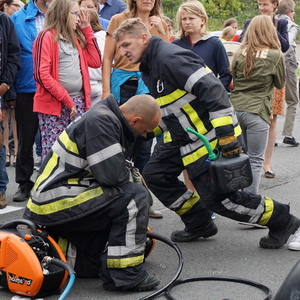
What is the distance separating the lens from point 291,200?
634cm

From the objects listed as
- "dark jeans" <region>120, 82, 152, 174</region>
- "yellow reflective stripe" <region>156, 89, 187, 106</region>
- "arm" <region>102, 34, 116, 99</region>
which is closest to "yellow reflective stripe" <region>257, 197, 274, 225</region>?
"yellow reflective stripe" <region>156, 89, 187, 106</region>

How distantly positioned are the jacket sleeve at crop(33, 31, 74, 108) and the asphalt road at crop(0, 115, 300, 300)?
47.0 inches

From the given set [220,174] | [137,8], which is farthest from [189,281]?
[137,8]

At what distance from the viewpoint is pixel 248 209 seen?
4.68 metres

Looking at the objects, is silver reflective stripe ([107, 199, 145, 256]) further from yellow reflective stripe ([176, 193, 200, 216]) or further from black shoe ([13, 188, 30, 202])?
black shoe ([13, 188, 30, 202])

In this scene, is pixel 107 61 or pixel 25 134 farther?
pixel 25 134

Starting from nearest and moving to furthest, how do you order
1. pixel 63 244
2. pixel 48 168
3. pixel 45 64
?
pixel 48 168
pixel 63 244
pixel 45 64

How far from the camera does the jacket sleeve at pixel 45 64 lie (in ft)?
19.3

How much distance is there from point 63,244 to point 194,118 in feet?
4.25

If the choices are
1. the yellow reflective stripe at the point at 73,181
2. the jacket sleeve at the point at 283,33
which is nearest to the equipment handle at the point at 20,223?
the yellow reflective stripe at the point at 73,181

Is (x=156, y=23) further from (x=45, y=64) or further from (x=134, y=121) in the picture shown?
Result: (x=134, y=121)

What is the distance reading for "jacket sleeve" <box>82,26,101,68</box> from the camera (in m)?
6.24

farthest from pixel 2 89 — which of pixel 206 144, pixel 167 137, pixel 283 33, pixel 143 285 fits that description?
pixel 283 33

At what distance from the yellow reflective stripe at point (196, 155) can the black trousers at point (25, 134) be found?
2.27 metres
